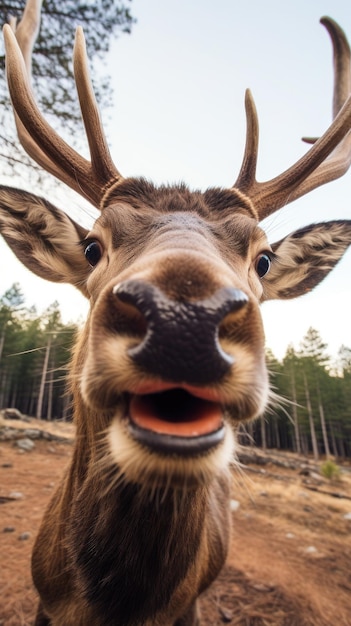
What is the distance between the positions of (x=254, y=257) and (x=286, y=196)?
1.01m

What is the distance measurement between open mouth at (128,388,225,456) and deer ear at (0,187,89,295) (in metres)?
2.04

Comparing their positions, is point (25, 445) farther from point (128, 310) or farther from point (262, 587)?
point (128, 310)

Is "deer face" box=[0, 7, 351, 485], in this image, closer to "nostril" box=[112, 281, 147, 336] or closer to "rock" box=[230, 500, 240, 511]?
"nostril" box=[112, 281, 147, 336]

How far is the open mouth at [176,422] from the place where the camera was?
3.65 ft

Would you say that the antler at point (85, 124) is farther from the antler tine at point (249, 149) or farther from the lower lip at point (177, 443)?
the lower lip at point (177, 443)

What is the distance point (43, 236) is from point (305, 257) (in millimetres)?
2661

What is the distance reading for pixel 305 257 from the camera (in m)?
3.68

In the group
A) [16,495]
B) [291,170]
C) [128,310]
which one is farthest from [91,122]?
[16,495]

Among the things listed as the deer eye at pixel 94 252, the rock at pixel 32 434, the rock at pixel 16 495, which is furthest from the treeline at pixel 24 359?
the deer eye at pixel 94 252

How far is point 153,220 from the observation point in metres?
2.11

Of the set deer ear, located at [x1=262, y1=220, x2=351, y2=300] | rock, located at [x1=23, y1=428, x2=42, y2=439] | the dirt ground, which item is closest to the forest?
rock, located at [x1=23, y1=428, x2=42, y2=439]

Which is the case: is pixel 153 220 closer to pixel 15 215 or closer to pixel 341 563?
pixel 15 215

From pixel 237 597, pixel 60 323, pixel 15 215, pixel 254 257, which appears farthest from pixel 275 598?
pixel 60 323

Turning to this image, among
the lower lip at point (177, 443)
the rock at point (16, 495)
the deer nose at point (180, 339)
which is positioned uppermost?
the deer nose at point (180, 339)
